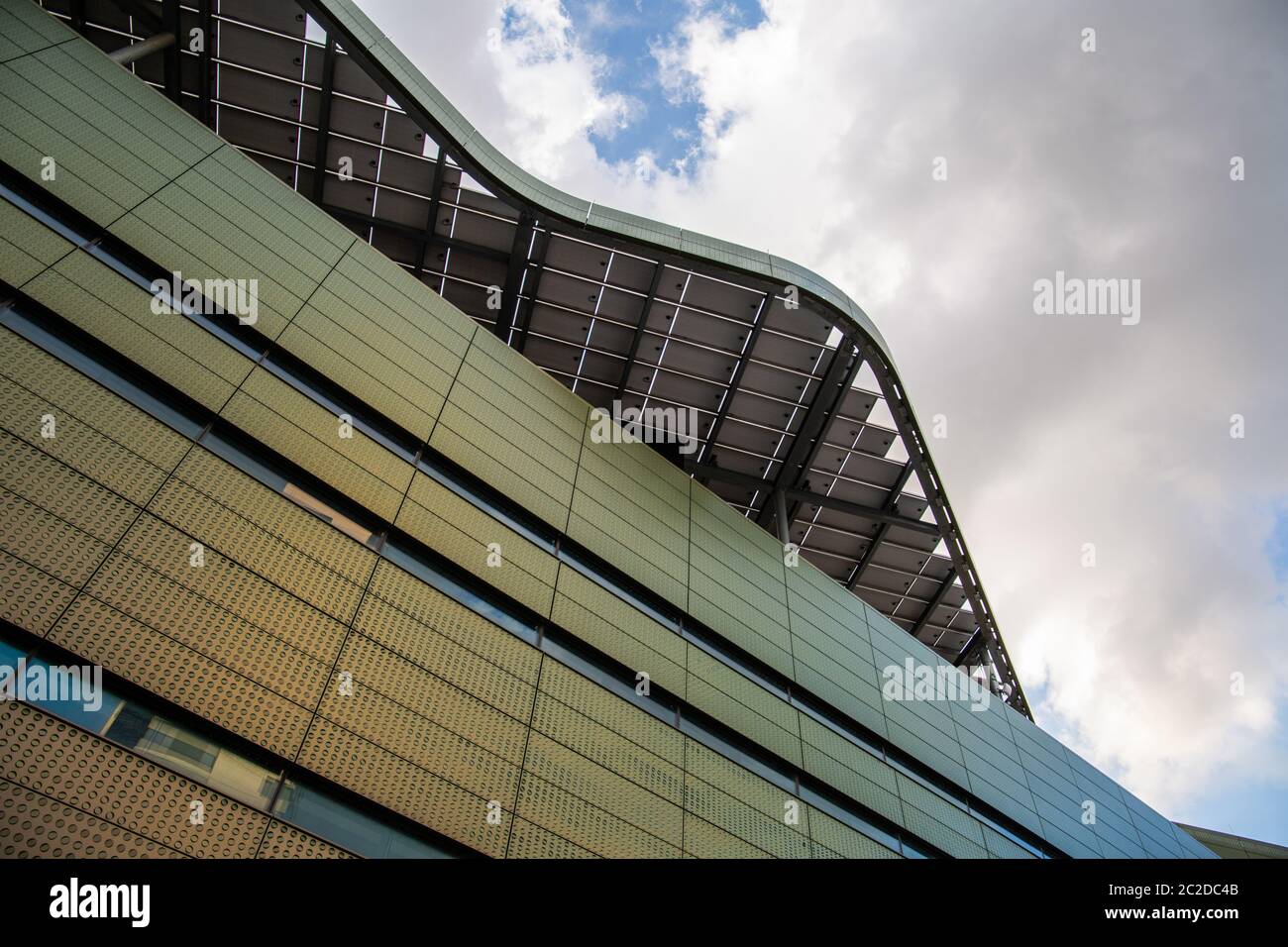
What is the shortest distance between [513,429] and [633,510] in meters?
3.18

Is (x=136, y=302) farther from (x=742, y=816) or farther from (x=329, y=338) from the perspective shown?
(x=742, y=816)

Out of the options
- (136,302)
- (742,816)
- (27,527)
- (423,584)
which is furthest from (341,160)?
(742,816)

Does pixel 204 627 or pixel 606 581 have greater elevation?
pixel 606 581

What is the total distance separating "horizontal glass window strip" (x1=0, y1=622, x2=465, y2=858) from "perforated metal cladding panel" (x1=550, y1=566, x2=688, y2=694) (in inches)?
183

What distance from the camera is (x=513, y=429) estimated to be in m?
14.5

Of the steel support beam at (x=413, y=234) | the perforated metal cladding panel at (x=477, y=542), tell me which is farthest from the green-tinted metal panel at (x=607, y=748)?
the steel support beam at (x=413, y=234)

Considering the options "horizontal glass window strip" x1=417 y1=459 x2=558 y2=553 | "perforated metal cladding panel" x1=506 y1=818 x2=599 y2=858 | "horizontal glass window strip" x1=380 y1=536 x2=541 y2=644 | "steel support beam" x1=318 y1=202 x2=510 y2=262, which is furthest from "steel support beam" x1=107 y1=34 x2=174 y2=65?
"perforated metal cladding panel" x1=506 y1=818 x2=599 y2=858

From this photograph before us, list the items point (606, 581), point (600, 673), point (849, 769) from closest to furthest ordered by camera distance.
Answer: point (600, 673) → point (606, 581) → point (849, 769)

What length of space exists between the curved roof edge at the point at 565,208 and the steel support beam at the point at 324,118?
63 cm

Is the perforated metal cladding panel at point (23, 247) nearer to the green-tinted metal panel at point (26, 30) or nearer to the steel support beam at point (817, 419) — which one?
the green-tinted metal panel at point (26, 30)

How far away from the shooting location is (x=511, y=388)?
1531 cm

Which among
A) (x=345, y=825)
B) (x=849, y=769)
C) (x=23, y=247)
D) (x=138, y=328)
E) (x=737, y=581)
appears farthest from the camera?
(x=737, y=581)

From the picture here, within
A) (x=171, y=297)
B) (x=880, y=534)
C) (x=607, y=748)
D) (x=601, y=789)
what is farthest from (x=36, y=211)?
(x=880, y=534)

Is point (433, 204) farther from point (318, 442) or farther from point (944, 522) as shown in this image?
point (944, 522)
